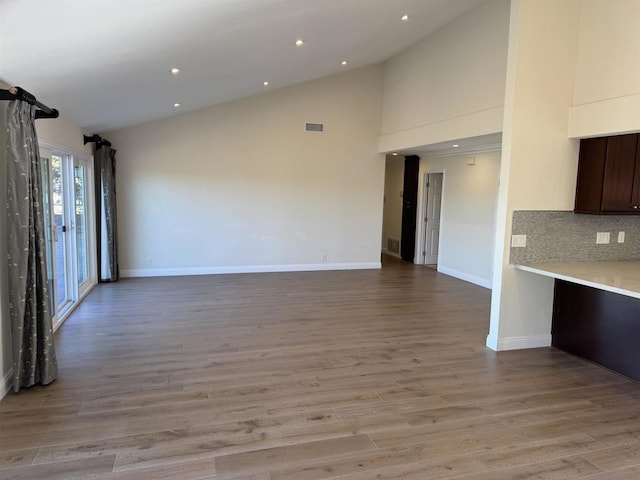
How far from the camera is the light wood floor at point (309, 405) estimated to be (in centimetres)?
250

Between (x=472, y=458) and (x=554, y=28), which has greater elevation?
(x=554, y=28)

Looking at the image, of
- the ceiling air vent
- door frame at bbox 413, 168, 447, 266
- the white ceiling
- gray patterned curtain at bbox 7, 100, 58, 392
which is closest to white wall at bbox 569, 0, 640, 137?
the white ceiling

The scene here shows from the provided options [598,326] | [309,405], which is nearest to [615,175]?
[598,326]

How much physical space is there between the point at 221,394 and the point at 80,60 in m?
2.76

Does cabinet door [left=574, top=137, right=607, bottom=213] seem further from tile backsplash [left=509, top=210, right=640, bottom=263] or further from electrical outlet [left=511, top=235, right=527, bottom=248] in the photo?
electrical outlet [left=511, top=235, right=527, bottom=248]

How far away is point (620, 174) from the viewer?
408 centimetres

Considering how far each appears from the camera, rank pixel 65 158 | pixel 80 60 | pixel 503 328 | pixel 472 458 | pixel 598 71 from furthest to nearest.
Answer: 1. pixel 65 158
2. pixel 503 328
3. pixel 598 71
4. pixel 80 60
5. pixel 472 458

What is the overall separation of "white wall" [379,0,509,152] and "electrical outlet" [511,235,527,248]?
1845 millimetres

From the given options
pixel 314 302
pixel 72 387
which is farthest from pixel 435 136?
pixel 72 387

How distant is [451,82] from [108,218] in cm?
584

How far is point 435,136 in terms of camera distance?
22.4ft

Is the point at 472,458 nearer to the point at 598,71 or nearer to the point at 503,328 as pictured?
the point at 503,328

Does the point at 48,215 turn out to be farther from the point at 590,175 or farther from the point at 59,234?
the point at 590,175

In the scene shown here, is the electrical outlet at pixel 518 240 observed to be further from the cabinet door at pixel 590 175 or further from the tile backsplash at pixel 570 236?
the cabinet door at pixel 590 175
